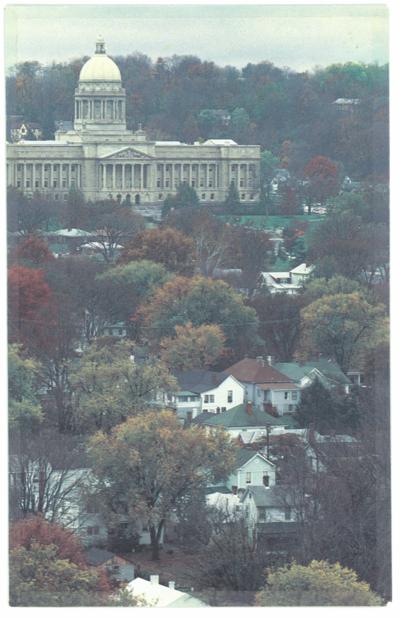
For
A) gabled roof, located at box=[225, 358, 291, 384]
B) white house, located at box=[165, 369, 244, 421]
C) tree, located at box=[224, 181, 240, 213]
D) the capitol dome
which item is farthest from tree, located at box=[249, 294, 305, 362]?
the capitol dome

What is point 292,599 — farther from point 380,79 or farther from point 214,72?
point 214,72

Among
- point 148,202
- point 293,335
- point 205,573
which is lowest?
point 205,573

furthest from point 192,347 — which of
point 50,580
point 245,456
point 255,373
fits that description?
point 50,580

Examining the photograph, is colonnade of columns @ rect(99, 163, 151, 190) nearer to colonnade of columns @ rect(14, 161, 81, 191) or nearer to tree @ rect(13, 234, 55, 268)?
colonnade of columns @ rect(14, 161, 81, 191)

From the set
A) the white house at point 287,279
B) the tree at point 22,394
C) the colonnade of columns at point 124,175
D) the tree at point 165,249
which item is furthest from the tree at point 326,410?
the tree at point 165,249

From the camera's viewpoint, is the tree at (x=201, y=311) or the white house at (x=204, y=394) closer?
the white house at (x=204, y=394)

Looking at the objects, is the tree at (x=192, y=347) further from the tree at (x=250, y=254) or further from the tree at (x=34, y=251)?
the tree at (x=250, y=254)
